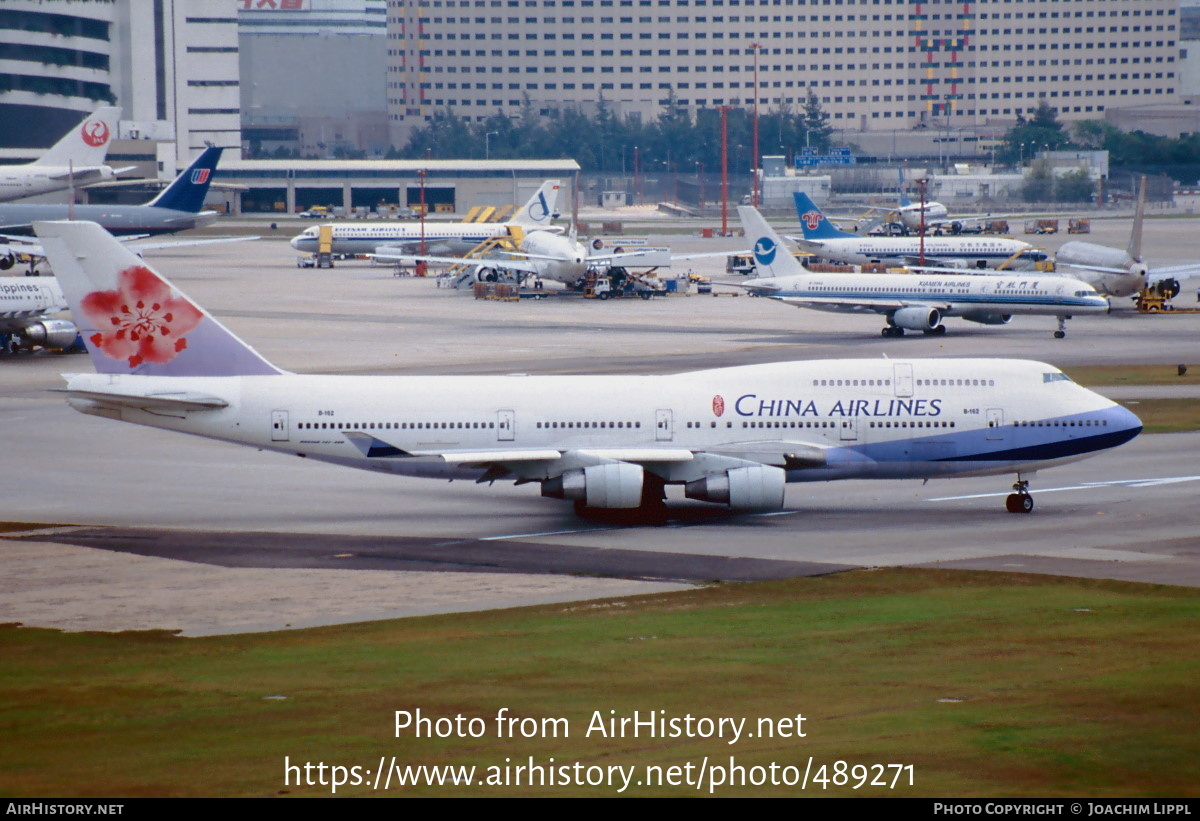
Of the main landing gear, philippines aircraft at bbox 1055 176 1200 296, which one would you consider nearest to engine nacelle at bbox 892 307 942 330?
philippines aircraft at bbox 1055 176 1200 296

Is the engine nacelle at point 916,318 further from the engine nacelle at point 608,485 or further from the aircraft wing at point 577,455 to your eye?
the engine nacelle at point 608,485

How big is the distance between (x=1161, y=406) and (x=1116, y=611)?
36.0m

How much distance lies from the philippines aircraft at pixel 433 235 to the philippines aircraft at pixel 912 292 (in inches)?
2488

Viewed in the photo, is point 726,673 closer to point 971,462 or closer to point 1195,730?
point 1195,730

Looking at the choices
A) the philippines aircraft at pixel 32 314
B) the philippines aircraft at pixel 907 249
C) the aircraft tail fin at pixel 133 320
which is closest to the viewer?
the aircraft tail fin at pixel 133 320

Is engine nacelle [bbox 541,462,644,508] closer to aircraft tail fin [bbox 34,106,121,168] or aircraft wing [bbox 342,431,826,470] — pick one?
aircraft wing [bbox 342,431,826,470]

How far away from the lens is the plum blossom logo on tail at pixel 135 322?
43594mm

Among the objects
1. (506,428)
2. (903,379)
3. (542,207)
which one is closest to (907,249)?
(542,207)

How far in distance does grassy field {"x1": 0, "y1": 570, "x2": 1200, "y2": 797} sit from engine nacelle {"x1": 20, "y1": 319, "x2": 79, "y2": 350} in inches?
2292

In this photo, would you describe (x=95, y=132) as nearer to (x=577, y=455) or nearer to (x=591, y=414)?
(x=591, y=414)

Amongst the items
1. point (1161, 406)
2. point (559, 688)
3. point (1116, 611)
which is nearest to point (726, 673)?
point (559, 688)

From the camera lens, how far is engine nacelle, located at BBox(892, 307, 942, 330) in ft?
314

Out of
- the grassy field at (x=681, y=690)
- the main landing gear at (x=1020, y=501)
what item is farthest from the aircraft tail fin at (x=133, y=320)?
the main landing gear at (x=1020, y=501)

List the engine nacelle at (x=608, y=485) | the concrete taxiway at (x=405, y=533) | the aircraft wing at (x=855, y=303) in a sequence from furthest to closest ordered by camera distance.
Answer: the aircraft wing at (x=855, y=303) < the engine nacelle at (x=608, y=485) < the concrete taxiway at (x=405, y=533)
